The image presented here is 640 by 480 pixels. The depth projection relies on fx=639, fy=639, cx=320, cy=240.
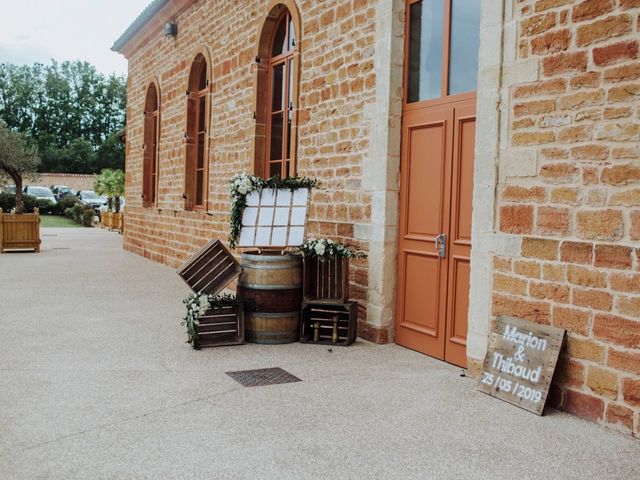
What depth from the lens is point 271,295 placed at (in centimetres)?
552

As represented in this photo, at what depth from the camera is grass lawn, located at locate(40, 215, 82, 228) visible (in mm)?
24497

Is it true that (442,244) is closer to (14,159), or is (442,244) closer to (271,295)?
(271,295)

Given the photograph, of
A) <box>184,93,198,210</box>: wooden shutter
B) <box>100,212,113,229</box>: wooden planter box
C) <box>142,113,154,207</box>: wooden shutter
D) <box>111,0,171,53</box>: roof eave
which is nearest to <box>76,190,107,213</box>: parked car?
<box>100,212,113,229</box>: wooden planter box

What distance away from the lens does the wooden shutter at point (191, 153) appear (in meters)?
10.7

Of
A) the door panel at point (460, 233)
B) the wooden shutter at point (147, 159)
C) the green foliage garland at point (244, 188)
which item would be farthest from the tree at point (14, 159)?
the door panel at point (460, 233)

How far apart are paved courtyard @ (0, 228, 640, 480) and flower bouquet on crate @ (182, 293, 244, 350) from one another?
0.45ft

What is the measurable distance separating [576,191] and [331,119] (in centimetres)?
304

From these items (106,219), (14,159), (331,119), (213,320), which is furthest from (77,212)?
(213,320)

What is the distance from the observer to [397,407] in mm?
3945

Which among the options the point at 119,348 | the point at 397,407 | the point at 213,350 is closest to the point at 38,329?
the point at 119,348

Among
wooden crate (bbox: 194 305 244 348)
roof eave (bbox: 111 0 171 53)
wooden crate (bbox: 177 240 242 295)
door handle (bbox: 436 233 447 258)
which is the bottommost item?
wooden crate (bbox: 194 305 244 348)

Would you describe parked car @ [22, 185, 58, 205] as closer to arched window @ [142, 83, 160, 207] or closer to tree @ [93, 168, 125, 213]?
tree @ [93, 168, 125, 213]

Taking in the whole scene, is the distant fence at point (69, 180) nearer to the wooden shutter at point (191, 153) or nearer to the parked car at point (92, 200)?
the parked car at point (92, 200)

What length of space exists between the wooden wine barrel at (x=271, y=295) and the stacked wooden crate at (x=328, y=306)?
12cm
